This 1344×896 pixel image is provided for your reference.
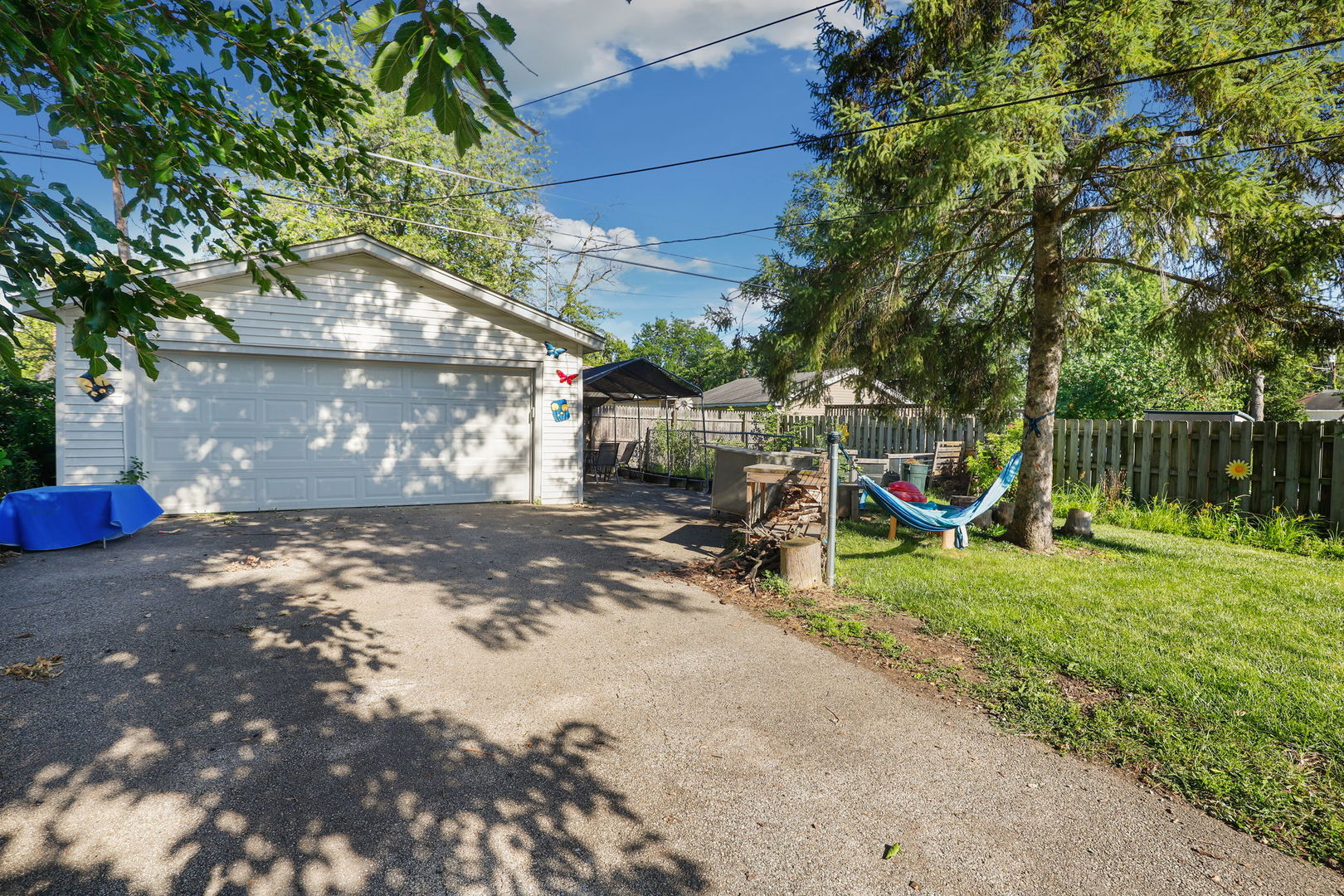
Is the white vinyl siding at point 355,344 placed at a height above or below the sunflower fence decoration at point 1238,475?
above

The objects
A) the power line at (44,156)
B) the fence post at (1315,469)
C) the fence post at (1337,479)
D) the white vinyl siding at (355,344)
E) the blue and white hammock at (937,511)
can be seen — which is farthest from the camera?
the white vinyl siding at (355,344)

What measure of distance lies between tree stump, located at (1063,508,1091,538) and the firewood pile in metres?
3.31

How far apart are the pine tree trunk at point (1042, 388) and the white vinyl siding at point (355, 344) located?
596cm

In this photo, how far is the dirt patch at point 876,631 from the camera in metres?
3.42

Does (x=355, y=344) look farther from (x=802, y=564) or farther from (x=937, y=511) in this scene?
(x=937, y=511)

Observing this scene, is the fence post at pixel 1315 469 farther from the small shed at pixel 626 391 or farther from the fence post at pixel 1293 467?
the small shed at pixel 626 391

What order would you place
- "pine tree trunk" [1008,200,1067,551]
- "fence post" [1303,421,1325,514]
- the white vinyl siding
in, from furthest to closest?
the white vinyl siding
"fence post" [1303,421,1325,514]
"pine tree trunk" [1008,200,1067,551]

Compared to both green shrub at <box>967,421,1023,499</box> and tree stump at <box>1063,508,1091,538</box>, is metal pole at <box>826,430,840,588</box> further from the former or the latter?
green shrub at <box>967,421,1023,499</box>

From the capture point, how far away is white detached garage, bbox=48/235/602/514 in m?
7.70

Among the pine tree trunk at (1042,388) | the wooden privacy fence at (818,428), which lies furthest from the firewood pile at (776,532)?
the wooden privacy fence at (818,428)

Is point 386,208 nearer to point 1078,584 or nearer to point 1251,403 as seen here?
point 1078,584

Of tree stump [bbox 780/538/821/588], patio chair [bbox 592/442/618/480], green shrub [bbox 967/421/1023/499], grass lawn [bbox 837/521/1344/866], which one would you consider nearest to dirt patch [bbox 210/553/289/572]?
tree stump [bbox 780/538/821/588]

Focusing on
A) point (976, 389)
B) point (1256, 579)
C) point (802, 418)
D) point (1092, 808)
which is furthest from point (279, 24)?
point (802, 418)

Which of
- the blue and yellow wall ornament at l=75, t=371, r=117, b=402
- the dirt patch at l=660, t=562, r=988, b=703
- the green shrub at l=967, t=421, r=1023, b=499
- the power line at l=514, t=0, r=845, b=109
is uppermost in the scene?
the power line at l=514, t=0, r=845, b=109
